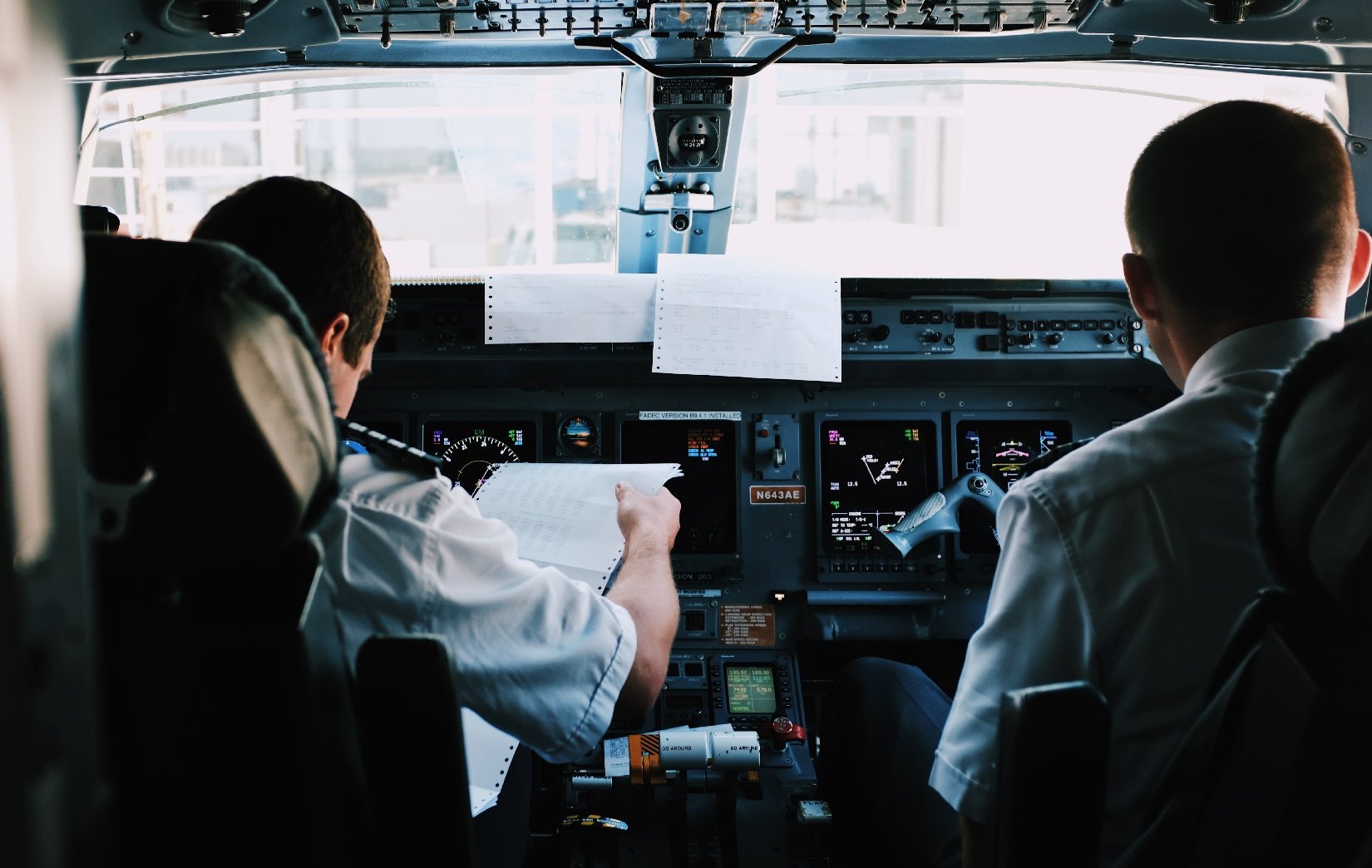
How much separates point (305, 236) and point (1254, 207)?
3.80ft

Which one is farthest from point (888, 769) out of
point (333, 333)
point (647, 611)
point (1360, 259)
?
point (333, 333)

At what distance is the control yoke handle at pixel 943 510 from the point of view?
2795mm

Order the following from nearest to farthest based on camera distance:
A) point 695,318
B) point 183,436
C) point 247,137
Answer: point 183,436
point 695,318
point 247,137

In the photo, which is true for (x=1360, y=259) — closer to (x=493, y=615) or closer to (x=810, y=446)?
(x=493, y=615)

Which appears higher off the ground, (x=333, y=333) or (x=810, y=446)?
(x=333, y=333)

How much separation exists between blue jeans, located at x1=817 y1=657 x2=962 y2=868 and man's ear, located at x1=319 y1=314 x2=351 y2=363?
116 cm

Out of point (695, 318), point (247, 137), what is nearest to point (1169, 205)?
point (695, 318)

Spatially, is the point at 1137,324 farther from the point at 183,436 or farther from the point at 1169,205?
the point at 183,436

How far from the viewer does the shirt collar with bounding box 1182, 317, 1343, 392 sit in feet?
4.18

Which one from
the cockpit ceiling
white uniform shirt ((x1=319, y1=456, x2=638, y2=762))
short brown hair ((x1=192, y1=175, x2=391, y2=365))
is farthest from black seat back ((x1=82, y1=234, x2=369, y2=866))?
the cockpit ceiling

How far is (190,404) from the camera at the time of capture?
80cm

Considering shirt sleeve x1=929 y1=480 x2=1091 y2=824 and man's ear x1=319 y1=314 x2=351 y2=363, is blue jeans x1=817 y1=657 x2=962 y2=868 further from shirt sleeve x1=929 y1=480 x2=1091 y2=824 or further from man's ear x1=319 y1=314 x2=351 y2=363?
man's ear x1=319 y1=314 x2=351 y2=363

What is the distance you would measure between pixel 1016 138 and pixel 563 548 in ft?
10.1

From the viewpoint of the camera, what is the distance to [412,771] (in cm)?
105
